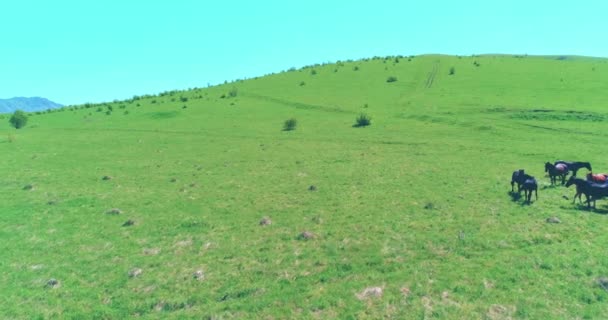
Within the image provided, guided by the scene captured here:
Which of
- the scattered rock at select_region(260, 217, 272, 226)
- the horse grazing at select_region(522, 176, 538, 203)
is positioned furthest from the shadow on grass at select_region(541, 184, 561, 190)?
the scattered rock at select_region(260, 217, 272, 226)

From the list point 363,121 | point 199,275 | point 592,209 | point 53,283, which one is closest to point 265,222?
point 199,275

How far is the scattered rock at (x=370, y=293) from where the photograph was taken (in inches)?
430

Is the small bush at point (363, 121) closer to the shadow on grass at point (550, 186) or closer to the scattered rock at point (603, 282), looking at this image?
the shadow on grass at point (550, 186)

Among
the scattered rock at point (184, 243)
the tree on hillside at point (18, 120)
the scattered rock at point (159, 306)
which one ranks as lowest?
the scattered rock at point (159, 306)

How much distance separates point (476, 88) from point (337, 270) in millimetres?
53166

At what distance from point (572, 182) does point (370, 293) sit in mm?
13875

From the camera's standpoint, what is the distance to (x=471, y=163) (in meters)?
27.3

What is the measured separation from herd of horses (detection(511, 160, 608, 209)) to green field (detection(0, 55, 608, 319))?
2.69 feet

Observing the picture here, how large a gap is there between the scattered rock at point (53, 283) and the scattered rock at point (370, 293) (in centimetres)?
980

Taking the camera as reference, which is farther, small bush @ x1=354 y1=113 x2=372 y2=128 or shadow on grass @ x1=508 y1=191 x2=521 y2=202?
small bush @ x1=354 y1=113 x2=372 y2=128

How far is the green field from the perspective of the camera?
10938 mm

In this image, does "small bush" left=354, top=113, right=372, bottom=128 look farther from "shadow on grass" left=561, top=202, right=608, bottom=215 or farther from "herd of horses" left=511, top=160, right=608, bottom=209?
"shadow on grass" left=561, top=202, right=608, bottom=215

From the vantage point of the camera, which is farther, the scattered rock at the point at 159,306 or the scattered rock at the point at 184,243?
the scattered rock at the point at 184,243

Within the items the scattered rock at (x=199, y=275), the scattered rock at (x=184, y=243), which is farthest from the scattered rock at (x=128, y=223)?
the scattered rock at (x=199, y=275)
